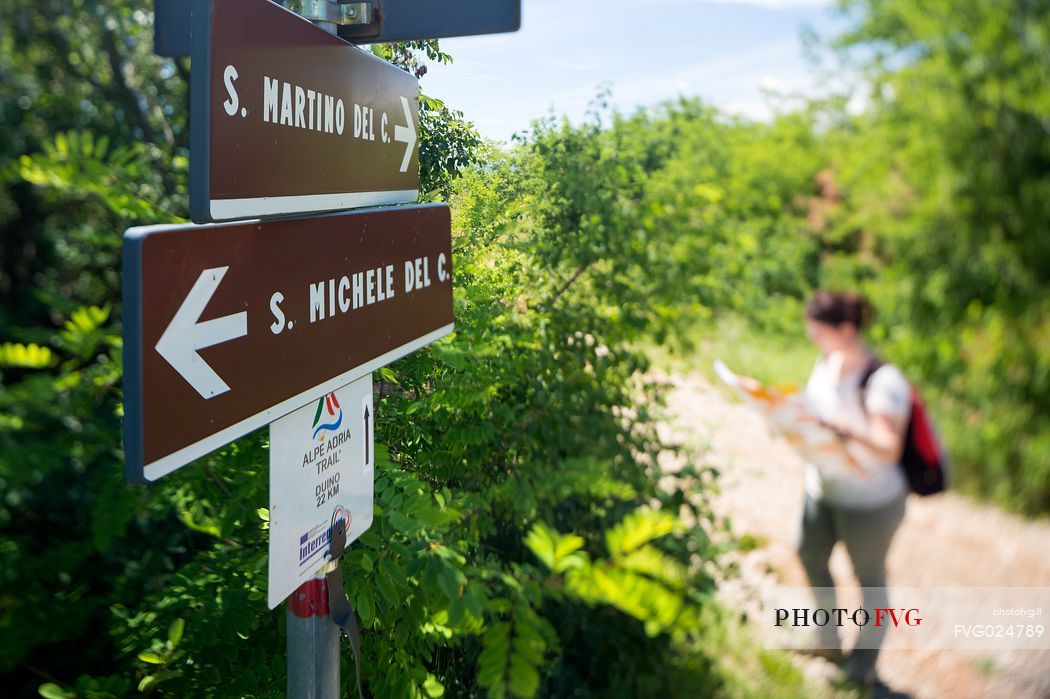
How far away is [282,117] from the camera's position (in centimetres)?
107

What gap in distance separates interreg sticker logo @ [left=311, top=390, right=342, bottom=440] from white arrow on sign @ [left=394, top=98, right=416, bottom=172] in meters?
0.53

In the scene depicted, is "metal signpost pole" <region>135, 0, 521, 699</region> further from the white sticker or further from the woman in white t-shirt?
the woman in white t-shirt

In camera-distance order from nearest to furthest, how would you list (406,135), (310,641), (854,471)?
(310,641), (406,135), (854,471)

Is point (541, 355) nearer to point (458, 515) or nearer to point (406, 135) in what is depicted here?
Result: point (458, 515)

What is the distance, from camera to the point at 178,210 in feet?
11.5

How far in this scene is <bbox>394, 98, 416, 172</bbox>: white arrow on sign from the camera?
1.49 metres

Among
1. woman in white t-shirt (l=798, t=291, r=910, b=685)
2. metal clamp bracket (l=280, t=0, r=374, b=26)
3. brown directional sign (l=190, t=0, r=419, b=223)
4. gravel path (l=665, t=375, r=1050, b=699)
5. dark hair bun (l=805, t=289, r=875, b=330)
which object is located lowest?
gravel path (l=665, t=375, r=1050, b=699)

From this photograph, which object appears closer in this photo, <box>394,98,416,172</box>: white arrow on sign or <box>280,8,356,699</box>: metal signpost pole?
<box>280,8,356,699</box>: metal signpost pole

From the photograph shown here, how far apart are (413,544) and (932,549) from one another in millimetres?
3460

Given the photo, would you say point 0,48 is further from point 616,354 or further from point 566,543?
point 566,543

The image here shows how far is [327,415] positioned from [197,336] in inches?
13.7

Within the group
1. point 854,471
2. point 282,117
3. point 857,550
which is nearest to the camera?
point 282,117

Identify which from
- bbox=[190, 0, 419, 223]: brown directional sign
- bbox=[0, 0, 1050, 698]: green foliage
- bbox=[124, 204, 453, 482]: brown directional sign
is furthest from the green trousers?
bbox=[190, 0, 419, 223]: brown directional sign

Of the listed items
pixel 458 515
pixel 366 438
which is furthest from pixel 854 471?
pixel 366 438
